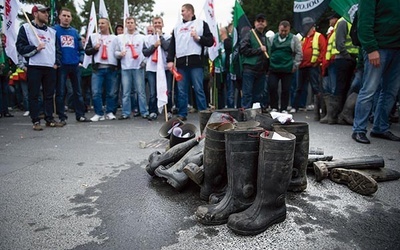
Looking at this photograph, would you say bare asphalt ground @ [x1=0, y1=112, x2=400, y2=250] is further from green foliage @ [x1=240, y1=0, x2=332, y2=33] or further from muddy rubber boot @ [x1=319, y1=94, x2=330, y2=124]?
green foliage @ [x1=240, y1=0, x2=332, y2=33]

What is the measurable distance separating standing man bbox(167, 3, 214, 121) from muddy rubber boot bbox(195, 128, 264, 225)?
3.75 meters

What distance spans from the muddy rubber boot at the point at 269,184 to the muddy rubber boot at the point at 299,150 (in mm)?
387

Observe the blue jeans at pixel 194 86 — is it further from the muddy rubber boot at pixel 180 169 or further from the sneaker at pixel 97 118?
the muddy rubber boot at pixel 180 169

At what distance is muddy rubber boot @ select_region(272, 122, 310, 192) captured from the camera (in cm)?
199

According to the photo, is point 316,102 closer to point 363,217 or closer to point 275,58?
point 275,58

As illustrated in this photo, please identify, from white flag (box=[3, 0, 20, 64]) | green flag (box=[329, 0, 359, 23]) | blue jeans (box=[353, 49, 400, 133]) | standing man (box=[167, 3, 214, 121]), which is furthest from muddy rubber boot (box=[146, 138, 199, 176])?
white flag (box=[3, 0, 20, 64])

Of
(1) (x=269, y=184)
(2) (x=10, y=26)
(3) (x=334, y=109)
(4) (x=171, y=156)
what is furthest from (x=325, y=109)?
(2) (x=10, y=26)

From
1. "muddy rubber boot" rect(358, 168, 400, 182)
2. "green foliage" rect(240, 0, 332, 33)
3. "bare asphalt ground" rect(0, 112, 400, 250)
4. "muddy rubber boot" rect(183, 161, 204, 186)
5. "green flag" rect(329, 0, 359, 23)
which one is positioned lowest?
"bare asphalt ground" rect(0, 112, 400, 250)

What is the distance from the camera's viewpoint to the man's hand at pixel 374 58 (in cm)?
327

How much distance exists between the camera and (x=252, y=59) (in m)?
5.87

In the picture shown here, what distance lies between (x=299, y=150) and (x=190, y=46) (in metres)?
3.75

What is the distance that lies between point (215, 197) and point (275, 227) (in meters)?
0.41

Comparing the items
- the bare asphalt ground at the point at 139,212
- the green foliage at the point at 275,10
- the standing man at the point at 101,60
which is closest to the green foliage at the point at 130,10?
the green foliage at the point at 275,10

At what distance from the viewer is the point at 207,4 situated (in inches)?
238
